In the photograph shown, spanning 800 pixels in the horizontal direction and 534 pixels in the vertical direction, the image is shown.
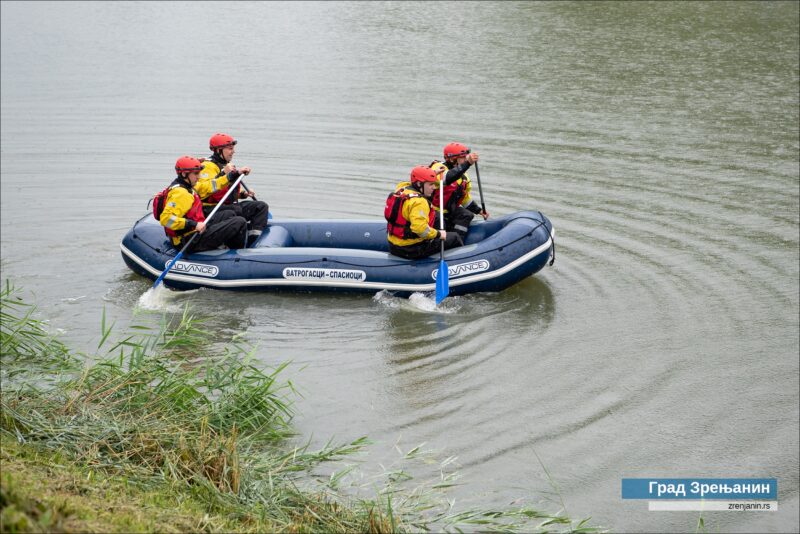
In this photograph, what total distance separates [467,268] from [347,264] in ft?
3.98

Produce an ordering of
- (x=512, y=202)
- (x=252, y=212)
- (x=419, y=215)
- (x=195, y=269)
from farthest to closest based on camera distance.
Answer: (x=512, y=202), (x=252, y=212), (x=195, y=269), (x=419, y=215)

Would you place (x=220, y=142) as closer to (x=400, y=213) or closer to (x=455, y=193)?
(x=400, y=213)

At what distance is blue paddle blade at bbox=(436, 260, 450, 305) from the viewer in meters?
9.11

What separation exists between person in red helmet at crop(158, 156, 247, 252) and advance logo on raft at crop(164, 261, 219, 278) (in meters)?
0.18

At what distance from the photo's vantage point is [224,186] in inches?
396

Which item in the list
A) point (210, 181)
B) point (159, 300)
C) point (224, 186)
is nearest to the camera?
point (159, 300)

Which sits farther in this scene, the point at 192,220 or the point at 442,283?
the point at 192,220

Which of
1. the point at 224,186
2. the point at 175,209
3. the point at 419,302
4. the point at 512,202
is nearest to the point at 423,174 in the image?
the point at 419,302

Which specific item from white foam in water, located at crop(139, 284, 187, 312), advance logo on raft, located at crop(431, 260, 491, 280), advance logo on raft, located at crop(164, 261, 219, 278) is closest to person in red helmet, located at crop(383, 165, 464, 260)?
advance logo on raft, located at crop(431, 260, 491, 280)

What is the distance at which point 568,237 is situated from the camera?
11.1 m

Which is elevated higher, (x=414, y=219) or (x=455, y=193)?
(x=455, y=193)

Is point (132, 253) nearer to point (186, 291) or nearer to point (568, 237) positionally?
point (186, 291)

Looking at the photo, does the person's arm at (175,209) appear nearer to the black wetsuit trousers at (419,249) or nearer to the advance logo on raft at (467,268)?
the black wetsuit trousers at (419,249)

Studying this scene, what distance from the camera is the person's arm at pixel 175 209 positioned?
9422mm
